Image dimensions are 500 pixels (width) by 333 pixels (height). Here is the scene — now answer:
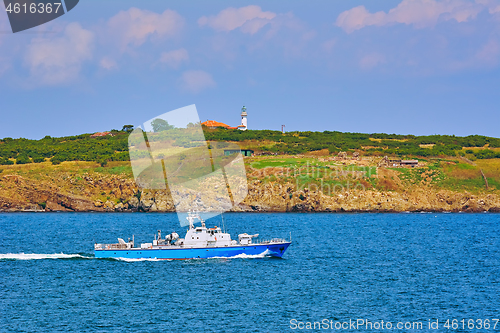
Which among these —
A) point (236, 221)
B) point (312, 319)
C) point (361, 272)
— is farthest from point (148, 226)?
point (312, 319)

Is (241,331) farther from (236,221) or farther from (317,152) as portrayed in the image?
(317,152)

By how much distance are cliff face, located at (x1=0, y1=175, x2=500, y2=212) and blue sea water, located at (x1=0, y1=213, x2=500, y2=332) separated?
160 feet

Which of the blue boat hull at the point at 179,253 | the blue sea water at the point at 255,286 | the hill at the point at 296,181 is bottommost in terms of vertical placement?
the blue sea water at the point at 255,286

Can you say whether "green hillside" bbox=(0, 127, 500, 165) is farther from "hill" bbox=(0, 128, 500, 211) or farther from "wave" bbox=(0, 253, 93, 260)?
"wave" bbox=(0, 253, 93, 260)

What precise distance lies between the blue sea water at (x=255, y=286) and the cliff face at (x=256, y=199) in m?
48.6

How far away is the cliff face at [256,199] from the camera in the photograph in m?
132

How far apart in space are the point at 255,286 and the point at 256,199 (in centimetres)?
8315

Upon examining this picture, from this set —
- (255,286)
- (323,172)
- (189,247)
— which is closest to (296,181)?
(323,172)

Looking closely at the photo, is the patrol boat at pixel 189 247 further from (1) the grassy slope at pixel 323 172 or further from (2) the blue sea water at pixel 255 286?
(1) the grassy slope at pixel 323 172

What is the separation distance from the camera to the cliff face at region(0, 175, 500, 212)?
132 meters

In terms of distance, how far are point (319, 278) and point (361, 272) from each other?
19.6ft

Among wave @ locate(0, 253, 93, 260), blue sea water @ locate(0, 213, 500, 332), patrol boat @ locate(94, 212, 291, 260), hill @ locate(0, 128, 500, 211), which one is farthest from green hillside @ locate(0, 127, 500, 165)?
patrol boat @ locate(94, 212, 291, 260)

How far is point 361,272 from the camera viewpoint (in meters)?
56.8

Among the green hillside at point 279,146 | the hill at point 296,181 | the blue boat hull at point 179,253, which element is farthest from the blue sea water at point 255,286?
the green hillside at point 279,146
